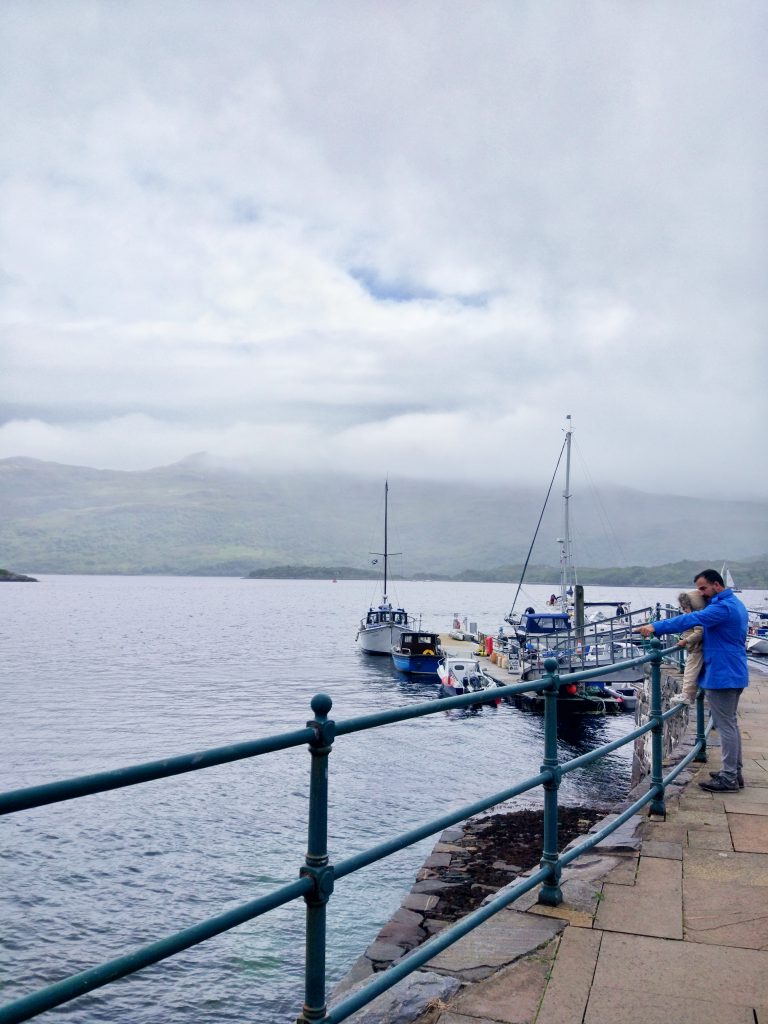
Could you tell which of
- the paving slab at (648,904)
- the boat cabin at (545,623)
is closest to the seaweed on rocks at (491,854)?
the paving slab at (648,904)

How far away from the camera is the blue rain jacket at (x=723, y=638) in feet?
23.2

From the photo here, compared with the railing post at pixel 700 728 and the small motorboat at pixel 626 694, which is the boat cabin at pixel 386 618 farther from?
the railing post at pixel 700 728

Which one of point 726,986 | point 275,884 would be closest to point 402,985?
point 726,986

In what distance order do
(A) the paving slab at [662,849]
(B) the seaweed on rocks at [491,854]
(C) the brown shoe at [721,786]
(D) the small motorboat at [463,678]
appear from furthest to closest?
(D) the small motorboat at [463,678] → (B) the seaweed on rocks at [491,854] → (C) the brown shoe at [721,786] → (A) the paving slab at [662,849]

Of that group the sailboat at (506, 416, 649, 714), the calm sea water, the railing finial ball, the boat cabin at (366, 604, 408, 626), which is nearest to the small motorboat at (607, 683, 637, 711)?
the sailboat at (506, 416, 649, 714)

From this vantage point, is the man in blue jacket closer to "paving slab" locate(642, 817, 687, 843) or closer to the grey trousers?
the grey trousers

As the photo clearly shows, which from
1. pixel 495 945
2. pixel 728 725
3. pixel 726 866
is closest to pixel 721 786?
pixel 728 725

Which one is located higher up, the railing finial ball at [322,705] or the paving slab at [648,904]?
the railing finial ball at [322,705]

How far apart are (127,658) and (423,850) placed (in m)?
45.1

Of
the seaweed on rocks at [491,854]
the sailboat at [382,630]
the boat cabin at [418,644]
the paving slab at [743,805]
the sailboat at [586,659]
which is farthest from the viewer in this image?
the sailboat at [382,630]

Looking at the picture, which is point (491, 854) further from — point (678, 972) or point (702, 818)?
point (678, 972)

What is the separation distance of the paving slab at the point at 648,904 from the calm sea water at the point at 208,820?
20.4 feet

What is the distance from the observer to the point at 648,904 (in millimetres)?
4629

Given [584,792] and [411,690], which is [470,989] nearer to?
[584,792]
